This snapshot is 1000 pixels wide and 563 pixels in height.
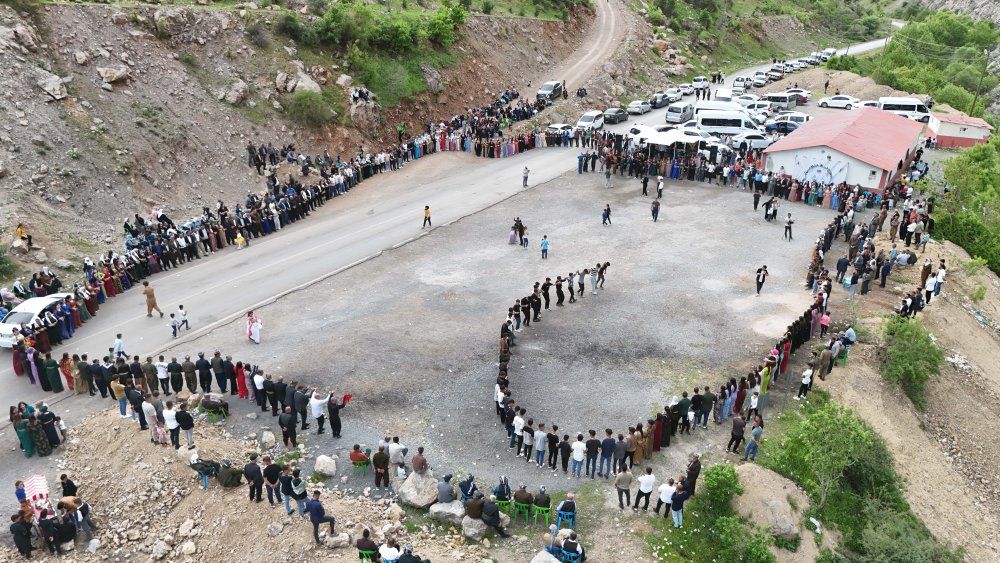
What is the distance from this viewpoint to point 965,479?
20.0 meters

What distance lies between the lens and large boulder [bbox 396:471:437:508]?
15633 mm

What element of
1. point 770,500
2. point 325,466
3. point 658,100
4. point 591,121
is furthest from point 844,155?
point 325,466

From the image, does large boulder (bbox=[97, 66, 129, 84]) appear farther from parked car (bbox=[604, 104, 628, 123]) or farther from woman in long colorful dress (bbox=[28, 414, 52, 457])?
parked car (bbox=[604, 104, 628, 123])

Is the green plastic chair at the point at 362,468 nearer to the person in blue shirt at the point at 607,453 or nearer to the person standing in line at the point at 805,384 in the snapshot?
the person in blue shirt at the point at 607,453

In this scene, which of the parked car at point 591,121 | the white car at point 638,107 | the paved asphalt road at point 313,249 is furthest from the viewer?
the white car at point 638,107

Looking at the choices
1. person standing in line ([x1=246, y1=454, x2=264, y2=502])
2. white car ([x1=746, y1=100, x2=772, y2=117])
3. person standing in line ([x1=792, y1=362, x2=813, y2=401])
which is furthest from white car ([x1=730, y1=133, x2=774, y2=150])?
person standing in line ([x1=246, y1=454, x2=264, y2=502])

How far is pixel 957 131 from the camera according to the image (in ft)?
154

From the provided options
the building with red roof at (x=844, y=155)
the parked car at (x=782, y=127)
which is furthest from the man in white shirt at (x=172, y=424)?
the parked car at (x=782, y=127)

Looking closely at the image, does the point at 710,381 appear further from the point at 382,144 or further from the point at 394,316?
the point at 382,144

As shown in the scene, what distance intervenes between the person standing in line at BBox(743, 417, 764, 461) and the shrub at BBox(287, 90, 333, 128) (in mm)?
28746

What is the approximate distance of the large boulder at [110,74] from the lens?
112 ft

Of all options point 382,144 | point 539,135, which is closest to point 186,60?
point 382,144

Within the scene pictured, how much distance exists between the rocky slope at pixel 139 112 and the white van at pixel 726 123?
53.5ft

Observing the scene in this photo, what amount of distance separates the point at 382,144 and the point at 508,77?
15.0m
